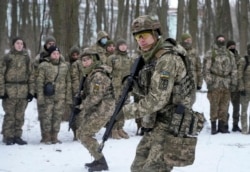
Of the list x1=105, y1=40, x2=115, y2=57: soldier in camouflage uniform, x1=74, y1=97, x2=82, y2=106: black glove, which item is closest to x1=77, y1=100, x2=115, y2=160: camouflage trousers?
x1=74, y1=97, x2=82, y2=106: black glove

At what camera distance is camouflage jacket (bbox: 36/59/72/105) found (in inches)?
318

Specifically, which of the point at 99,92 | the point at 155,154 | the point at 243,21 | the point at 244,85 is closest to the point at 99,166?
the point at 99,92

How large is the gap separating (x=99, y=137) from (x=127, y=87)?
5053mm

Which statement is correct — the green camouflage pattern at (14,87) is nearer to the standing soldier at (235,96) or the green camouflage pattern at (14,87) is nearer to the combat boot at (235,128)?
the standing soldier at (235,96)

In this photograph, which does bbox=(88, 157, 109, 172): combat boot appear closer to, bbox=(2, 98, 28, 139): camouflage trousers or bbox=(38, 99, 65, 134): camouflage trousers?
bbox=(38, 99, 65, 134): camouflage trousers

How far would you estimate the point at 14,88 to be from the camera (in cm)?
→ 794

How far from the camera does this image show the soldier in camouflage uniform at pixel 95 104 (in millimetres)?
5977

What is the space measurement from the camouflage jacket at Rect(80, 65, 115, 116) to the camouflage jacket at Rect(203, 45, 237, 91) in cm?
352

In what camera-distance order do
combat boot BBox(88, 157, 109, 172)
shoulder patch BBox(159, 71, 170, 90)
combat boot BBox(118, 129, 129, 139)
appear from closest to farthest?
shoulder patch BBox(159, 71, 170, 90) → combat boot BBox(88, 157, 109, 172) → combat boot BBox(118, 129, 129, 139)

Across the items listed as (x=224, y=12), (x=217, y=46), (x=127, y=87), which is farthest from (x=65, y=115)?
(x=224, y=12)

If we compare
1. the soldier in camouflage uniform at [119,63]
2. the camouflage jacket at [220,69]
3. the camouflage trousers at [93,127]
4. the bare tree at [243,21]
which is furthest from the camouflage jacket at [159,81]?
the bare tree at [243,21]

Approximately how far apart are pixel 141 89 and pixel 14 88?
459 cm

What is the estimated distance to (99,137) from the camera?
888 centimetres

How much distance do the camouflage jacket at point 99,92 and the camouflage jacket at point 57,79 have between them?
82.9 inches
